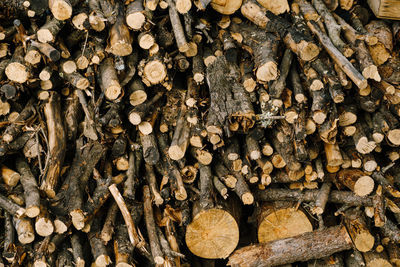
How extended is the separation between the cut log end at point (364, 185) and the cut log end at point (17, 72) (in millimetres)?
2997

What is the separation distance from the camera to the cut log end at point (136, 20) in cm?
312

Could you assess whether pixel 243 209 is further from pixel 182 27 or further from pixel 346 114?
pixel 182 27

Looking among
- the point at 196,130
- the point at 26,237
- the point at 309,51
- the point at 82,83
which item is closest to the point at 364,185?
the point at 309,51

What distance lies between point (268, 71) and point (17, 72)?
2097 millimetres

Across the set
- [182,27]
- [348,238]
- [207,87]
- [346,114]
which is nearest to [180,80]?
[207,87]

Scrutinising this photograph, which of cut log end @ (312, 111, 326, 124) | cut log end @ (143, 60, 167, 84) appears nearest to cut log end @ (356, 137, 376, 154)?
cut log end @ (312, 111, 326, 124)

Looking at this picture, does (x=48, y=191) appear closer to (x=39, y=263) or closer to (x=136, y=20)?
(x=39, y=263)

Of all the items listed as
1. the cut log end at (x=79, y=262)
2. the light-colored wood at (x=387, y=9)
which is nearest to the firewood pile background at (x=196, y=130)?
the cut log end at (x=79, y=262)

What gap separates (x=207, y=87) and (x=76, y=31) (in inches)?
51.3

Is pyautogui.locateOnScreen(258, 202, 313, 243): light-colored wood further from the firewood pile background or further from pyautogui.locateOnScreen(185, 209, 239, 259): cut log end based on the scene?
pyautogui.locateOnScreen(185, 209, 239, 259): cut log end

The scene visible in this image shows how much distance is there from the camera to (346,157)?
3436mm

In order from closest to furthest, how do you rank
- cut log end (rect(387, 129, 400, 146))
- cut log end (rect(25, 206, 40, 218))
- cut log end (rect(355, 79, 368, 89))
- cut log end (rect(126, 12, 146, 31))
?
1. cut log end (rect(25, 206, 40, 218))
2. cut log end (rect(355, 79, 368, 89))
3. cut log end (rect(126, 12, 146, 31))
4. cut log end (rect(387, 129, 400, 146))

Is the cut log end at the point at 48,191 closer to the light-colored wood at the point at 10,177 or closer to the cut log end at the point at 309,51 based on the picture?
the light-colored wood at the point at 10,177

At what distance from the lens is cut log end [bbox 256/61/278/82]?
10.3 feet
